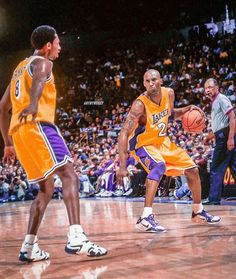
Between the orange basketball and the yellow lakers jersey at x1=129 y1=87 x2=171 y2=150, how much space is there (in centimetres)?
23

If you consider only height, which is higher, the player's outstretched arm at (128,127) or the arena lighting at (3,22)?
the arena lighting at (3,22)

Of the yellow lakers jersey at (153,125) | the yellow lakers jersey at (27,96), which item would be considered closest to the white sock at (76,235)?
the yellow lakers jersey at (27,96)

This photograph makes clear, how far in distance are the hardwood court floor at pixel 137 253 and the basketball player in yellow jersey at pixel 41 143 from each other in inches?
5.5

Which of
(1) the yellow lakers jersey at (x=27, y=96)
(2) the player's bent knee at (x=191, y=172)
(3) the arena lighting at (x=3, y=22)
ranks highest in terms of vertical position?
(3) the arena lighting at (x=3, y=22)

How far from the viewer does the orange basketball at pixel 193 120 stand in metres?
4.85

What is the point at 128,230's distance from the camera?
4.50m

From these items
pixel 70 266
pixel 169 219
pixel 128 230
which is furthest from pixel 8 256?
pixel 169 219

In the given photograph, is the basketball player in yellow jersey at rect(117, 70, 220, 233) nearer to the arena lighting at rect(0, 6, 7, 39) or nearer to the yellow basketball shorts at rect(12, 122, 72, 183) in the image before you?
the yellow basketball shorts at rect(12, 122, 72, 183)

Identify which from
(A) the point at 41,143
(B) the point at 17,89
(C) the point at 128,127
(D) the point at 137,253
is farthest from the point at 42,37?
(D) the point at 137,253

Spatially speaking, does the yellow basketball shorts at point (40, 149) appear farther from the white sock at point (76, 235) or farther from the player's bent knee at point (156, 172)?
the player's bent knee at point (156, 172)

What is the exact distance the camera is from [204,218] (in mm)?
4688

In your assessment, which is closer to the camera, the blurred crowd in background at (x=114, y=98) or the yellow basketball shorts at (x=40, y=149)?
the yellow basketball shorts at (x=40, y=149)

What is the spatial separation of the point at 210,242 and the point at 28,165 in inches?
55.3

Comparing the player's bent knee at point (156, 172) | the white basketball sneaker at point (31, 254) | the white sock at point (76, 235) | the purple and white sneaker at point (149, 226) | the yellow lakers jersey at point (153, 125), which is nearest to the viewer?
the white sock at point (76, 235)
